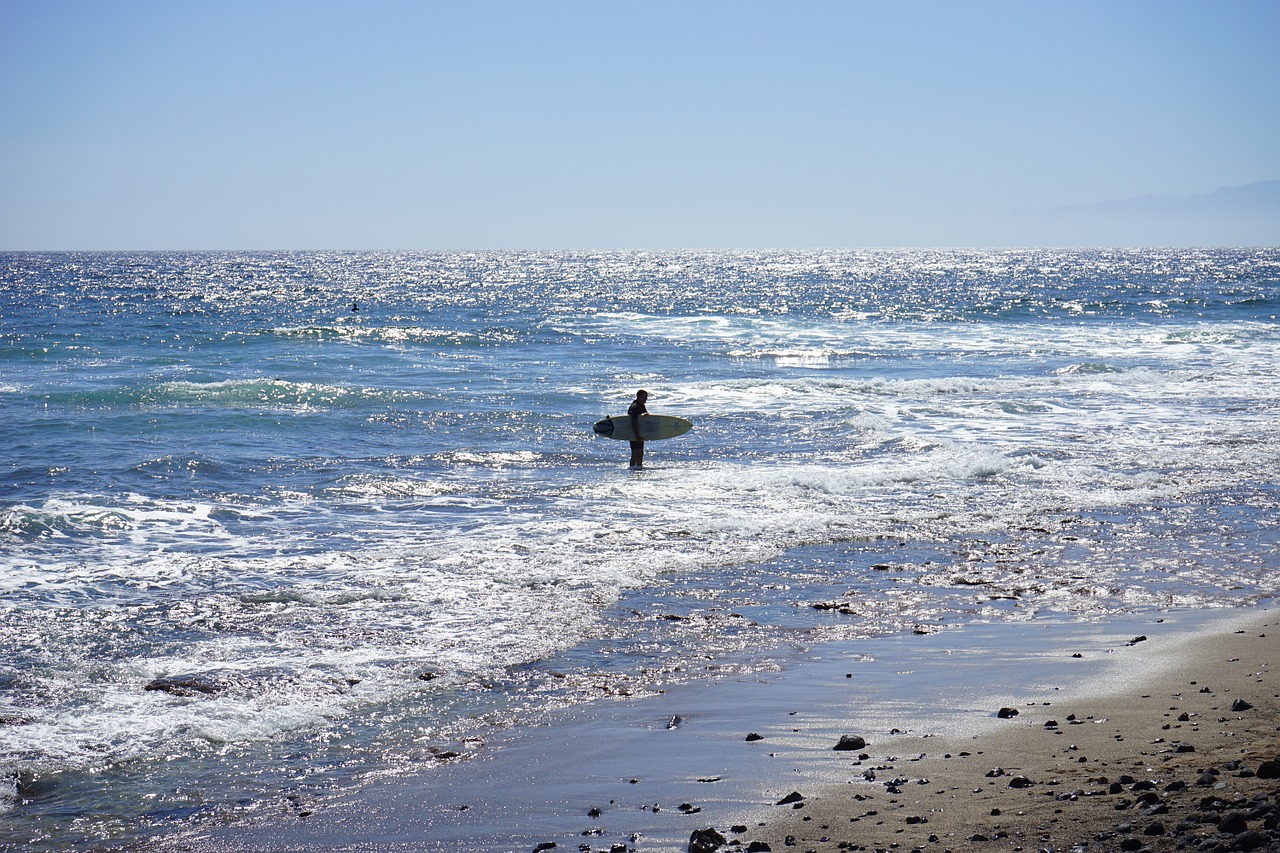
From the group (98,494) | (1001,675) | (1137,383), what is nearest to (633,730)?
(1001,675)

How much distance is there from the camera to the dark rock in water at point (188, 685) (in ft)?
28.8

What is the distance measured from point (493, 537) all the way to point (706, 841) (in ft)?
29.2

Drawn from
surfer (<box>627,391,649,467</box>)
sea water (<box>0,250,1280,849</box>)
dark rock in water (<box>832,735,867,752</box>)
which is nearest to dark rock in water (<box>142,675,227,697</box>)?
sea water (<box>0,250,1280,849</box>)

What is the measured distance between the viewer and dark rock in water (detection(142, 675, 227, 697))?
28.8 feet

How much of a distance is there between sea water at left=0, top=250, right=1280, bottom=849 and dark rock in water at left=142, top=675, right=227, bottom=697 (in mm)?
26

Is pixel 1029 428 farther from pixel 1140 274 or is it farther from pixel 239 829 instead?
pixel 1140 274

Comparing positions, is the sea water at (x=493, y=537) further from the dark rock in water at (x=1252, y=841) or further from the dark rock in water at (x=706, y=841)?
the dark rock in water at (x=1252, y=841)

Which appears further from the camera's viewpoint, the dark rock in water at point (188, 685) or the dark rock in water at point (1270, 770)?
the dark rock in water at point (188, 685)

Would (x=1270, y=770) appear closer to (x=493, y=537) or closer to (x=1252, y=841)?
(x=1252, y=841)

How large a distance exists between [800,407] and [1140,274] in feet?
363

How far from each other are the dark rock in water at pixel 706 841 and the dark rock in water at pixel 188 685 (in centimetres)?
478

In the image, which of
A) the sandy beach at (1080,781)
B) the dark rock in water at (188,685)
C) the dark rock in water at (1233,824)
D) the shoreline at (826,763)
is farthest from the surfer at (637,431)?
the dark rock in water at (1233,824)

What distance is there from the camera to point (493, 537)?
46.5 ft

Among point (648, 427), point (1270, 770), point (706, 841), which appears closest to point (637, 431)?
point (648, 427)
